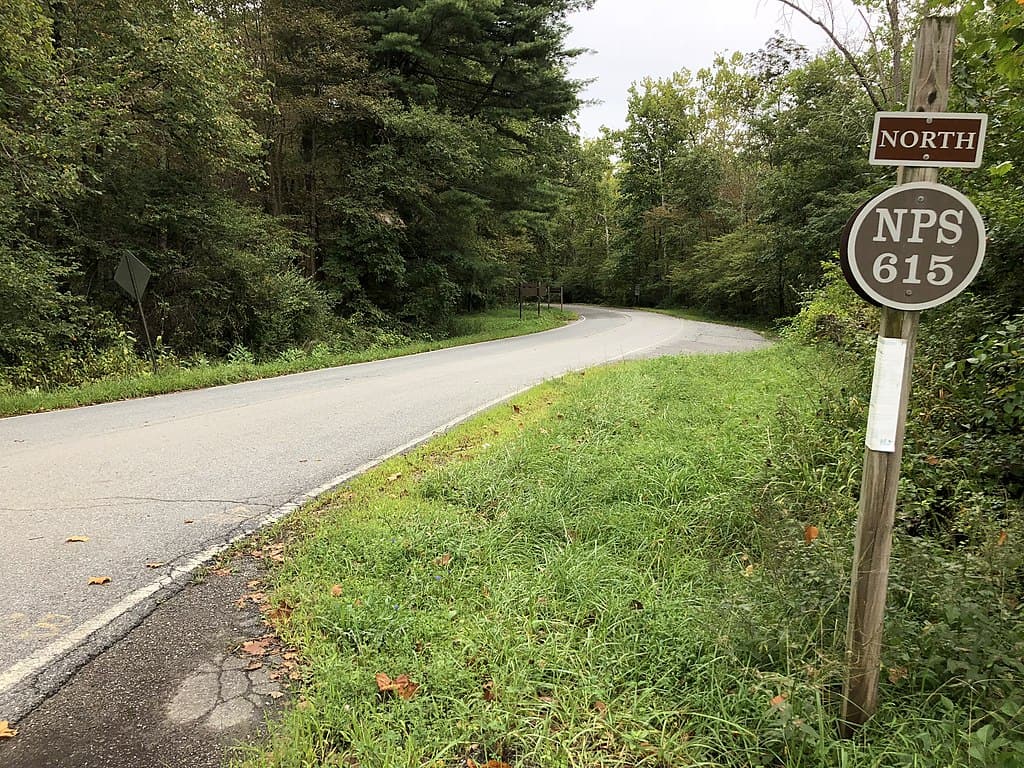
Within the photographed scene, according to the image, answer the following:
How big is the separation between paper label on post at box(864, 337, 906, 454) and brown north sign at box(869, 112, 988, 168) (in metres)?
0.58

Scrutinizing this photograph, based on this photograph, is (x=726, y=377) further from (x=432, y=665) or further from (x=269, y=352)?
(x=269, y=352)

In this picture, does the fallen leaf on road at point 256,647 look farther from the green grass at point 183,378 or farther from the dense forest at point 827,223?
the green grass at point 183,378

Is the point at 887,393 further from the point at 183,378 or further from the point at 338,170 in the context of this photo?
the point at 338,170

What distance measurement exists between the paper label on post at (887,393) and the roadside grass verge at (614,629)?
83cm

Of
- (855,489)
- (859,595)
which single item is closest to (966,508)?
(855,489)

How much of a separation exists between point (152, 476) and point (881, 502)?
209 inches

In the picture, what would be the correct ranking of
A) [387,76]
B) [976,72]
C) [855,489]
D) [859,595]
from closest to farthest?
[859,595]
[855,489]
[976,72]
[387,76]

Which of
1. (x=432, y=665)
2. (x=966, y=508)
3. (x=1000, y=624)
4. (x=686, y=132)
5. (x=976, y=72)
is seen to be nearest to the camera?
(x=1000, y=624)

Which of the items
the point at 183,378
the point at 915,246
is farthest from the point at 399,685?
the point at 183,378

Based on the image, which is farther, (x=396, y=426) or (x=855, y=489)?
(x=396, y=426)

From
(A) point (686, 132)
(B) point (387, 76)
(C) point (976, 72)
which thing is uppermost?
(A) point (686, 132)

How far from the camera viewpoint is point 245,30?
1553 cm

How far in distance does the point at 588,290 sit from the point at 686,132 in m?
15.6

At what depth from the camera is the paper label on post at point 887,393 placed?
195 centimetres
